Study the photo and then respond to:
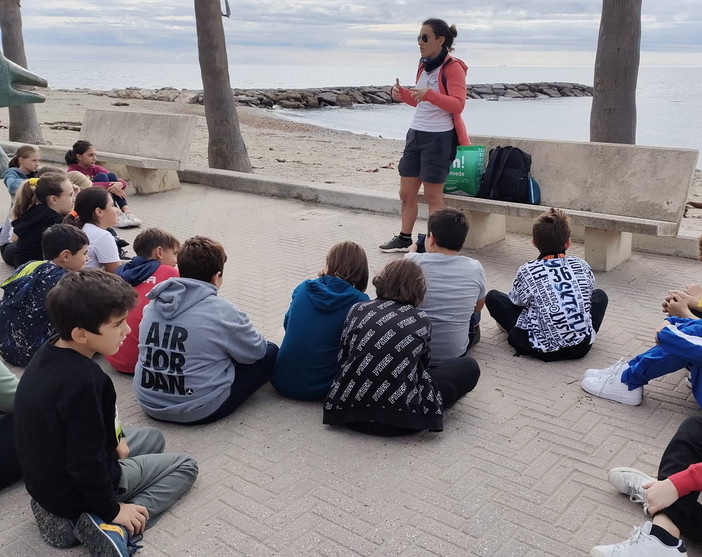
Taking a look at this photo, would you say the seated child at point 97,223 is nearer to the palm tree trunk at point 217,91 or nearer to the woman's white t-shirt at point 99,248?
the woman's white t-shirt at point 99,248

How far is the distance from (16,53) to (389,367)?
13716 mm

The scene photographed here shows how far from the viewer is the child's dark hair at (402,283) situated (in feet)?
11.9

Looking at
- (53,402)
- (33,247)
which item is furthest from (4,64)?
(53,402)

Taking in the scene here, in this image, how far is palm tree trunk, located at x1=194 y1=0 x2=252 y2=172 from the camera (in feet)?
35.2

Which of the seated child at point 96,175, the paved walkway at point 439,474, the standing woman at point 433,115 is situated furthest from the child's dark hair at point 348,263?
the seated child at point 96,175

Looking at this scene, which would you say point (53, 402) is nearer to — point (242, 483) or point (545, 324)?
point (242, 483)

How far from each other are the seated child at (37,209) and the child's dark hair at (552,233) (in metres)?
3.60

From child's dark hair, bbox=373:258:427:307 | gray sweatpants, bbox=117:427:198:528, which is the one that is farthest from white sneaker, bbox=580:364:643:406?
gray sweatpants, bbox=117:427:198:528

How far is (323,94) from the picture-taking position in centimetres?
4431

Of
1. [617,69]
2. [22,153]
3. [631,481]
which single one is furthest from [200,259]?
[617,69]

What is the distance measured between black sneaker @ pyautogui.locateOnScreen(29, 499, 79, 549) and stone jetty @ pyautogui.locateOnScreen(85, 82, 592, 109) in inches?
998

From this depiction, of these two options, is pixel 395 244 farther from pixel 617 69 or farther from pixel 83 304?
pixel 83 304

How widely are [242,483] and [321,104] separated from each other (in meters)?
41.7

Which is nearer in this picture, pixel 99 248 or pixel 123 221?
pixel 99 248
